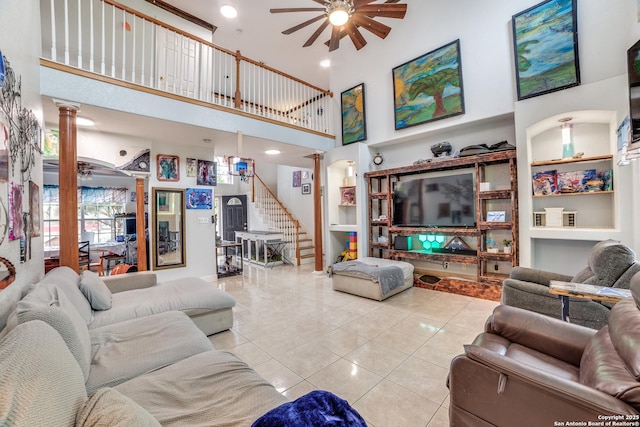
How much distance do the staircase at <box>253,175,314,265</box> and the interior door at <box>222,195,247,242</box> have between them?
104 cm

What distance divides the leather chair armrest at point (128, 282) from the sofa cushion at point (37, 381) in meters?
2.41

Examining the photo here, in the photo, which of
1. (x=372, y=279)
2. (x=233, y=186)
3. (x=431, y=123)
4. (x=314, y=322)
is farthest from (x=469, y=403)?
(x=233, y=186)

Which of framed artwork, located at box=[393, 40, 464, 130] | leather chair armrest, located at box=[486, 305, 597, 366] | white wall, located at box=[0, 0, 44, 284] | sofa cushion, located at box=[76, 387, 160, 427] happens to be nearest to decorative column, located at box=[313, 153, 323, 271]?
framed artwork, located at box=[393, 40, 464, 130]

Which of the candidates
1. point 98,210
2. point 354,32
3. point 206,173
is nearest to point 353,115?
point 354,32

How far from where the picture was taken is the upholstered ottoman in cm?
385

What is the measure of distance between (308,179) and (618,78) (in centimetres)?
622

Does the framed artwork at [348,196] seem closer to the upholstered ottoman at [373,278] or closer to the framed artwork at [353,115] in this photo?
the framed artwork at [353,115]

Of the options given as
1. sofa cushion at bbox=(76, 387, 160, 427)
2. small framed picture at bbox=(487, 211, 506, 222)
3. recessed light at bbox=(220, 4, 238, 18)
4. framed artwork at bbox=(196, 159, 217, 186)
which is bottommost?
sofa cushion at bbox=(76, 387, 160, 427)

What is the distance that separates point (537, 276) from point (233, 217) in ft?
29.7

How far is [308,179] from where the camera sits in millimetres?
7938

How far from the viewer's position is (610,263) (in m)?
2.09

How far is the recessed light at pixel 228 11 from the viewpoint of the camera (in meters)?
4.73

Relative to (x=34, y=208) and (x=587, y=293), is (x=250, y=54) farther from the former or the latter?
(x=587, y=293)

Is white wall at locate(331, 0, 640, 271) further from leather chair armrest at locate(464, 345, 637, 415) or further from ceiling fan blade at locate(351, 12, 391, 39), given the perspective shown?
leather chair armrest at locate(464, 345, 637, 415)
